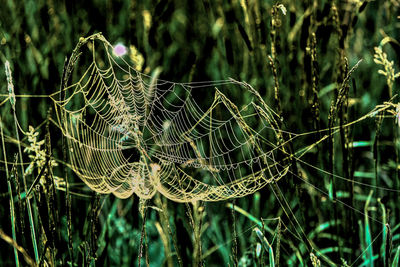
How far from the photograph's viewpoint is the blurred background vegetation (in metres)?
1.25

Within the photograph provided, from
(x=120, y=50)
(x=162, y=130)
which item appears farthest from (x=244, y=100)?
(x=120, y=50)

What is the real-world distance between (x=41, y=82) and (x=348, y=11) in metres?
1.04

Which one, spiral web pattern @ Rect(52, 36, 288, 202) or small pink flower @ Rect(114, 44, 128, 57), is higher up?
small pink flower @ Rect(114, 44, 128, 57)

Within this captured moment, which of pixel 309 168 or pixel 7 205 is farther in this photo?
pixel 309 168

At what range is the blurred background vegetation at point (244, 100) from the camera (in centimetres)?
125

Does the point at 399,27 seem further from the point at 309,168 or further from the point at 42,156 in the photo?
the point at 42,156

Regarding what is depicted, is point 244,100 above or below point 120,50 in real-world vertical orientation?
below

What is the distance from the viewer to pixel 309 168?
1.50 metres

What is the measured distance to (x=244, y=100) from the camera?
60.0 inches

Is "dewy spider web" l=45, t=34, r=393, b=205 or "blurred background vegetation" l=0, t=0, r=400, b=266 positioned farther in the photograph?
"dewy spider web" l=45, t=34, r=393, b=205

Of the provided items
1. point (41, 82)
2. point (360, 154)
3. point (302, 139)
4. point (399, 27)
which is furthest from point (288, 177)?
point (399, 27)

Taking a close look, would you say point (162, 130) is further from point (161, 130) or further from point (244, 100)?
point (244, 100)

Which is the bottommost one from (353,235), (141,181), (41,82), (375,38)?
(353,235)

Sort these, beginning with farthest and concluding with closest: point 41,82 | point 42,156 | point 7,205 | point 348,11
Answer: point 348,11, point 41,82, point 7,205, point 42,156
